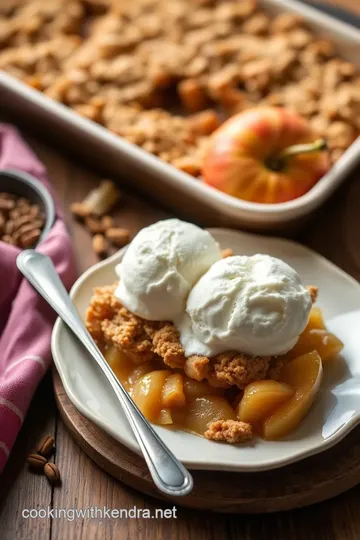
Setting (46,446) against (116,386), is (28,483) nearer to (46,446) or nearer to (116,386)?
(46,446)

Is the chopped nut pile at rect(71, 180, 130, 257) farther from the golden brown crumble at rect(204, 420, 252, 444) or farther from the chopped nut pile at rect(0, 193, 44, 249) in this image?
the golden brown crumble at rect(204, 420, 252, 444)

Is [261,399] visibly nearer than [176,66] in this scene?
Yes

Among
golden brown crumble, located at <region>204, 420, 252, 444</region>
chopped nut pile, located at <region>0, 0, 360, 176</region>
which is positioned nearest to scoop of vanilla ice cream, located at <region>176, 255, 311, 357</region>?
golden brown crumble, located at <region>204, 420, 252, 444</region>

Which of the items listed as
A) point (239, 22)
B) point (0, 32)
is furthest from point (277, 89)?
point (0, 32)

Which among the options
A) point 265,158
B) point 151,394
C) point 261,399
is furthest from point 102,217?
point 261,399

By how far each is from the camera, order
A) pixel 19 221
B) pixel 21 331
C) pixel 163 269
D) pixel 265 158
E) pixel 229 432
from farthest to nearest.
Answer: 1. pixel 265 158
2. pixel 19 221
3. pixel 21 331
4. pixel 163 269
5. pixel 229 432
